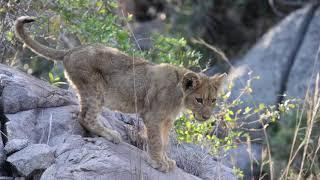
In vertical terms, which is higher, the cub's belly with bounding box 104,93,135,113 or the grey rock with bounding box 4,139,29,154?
the cub's belly with bounding box 104,93,135,113

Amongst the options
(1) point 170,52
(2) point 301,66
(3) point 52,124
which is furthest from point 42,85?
(2) point 301,66

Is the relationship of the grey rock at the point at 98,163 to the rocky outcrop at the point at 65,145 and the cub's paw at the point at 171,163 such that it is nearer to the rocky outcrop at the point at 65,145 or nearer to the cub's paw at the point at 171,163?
the rocky outcrop at the point at 65,145

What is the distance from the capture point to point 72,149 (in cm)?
681

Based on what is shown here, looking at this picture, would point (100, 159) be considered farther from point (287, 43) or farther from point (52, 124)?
point (287, 43)

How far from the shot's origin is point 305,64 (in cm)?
1488

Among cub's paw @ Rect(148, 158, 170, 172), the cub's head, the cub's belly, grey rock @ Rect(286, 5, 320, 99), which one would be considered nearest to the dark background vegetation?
the cub's belly

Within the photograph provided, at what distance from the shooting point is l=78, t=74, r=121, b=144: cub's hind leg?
7.41 meters

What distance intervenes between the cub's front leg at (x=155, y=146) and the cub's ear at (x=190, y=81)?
0.42 meters

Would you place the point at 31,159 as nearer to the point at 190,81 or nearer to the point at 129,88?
the point at 129,88

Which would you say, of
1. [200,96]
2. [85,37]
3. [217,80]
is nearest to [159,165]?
[200,96]

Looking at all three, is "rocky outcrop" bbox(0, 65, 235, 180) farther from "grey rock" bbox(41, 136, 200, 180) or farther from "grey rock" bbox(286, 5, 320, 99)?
"grey rock" bbox(286, 5, 320, 99)

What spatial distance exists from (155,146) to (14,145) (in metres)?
1.22

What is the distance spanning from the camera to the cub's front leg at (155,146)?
23.7 feet

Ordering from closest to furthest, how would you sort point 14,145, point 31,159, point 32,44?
point 31,159
point 14,145
point 32,44
